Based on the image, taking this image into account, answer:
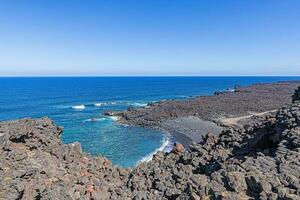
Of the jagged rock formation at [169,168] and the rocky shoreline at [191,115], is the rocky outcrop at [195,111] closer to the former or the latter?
the rocky shoreline at [191,115]

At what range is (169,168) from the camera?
30.7 metres

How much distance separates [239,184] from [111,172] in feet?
48.5

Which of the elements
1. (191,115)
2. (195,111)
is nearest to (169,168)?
(191,115)

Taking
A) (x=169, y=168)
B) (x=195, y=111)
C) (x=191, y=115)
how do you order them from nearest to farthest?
(x=169, y=168) → (x=191, y=115) → (x=195, y=111)

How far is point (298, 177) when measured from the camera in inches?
753

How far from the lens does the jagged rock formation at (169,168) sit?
63.3 feet

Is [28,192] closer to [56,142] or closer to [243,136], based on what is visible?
[56,142]

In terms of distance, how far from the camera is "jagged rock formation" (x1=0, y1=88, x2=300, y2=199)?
19.3 metres

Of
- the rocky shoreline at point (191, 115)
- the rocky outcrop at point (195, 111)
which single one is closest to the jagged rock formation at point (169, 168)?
the rocky shoreline at point (191, 115)

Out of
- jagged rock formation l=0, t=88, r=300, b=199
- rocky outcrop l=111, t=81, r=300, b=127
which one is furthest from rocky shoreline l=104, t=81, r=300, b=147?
jagged rock formation l=0, t=88, r=300, b=199

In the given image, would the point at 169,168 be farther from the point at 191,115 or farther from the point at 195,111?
the point at 195,111

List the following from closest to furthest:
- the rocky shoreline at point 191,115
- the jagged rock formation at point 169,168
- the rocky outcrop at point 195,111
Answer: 1. the jagged rock formation at point 169,168
2. the rocky shoreline at point 191,115
3. the rocky outcrop at point 195,111

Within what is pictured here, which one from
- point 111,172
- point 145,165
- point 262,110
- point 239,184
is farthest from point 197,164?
point 262,110

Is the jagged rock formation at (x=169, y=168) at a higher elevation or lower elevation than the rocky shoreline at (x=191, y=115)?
higher
